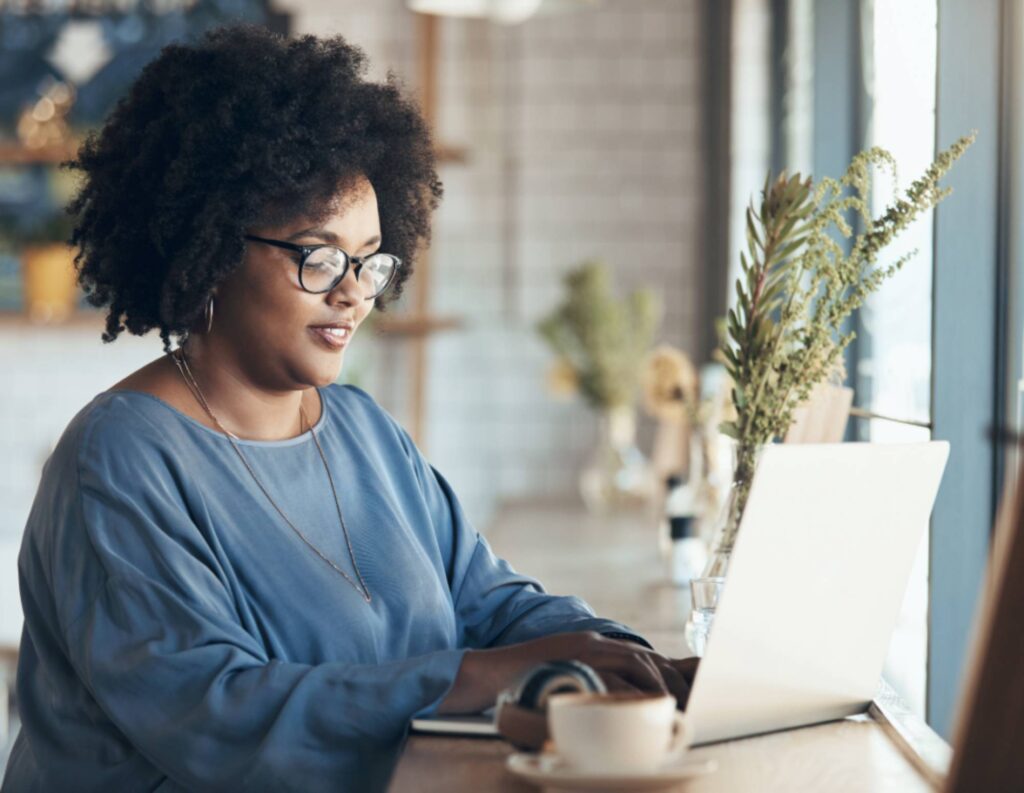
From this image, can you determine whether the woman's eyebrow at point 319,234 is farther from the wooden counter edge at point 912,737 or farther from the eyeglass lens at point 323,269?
the wooden counter edge at point 912,737

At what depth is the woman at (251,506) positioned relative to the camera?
131 cm

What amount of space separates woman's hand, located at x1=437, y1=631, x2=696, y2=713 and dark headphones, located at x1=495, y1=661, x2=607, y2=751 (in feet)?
0.35

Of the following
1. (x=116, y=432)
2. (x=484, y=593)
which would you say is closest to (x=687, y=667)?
(x=484, y=593)

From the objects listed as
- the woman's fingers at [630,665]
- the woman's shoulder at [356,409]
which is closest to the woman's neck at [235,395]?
the woman's shoulder at [356,409]

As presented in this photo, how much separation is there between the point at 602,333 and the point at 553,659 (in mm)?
3176

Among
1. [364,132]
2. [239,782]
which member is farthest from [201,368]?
[239,782]

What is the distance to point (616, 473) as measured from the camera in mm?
4391

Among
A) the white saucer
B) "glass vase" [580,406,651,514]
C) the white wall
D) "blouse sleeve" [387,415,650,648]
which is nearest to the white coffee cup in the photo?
the white saucer

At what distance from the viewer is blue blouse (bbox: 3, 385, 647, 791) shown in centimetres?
130

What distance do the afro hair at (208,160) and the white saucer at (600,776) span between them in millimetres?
802

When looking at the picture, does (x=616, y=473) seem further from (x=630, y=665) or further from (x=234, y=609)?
(x=630, y=665)

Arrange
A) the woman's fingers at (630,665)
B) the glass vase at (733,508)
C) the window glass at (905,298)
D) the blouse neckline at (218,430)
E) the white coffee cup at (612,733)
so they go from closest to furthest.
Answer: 1. the white coffee cup at (612,733)
2. the woman's fingers at (630,665)
3. the blouse neckline at (218,430)
4. the glass vase at (733,508)
5. the window glass at (905,298)

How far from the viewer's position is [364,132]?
177cm

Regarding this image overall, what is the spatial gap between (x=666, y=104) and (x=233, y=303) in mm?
3546
